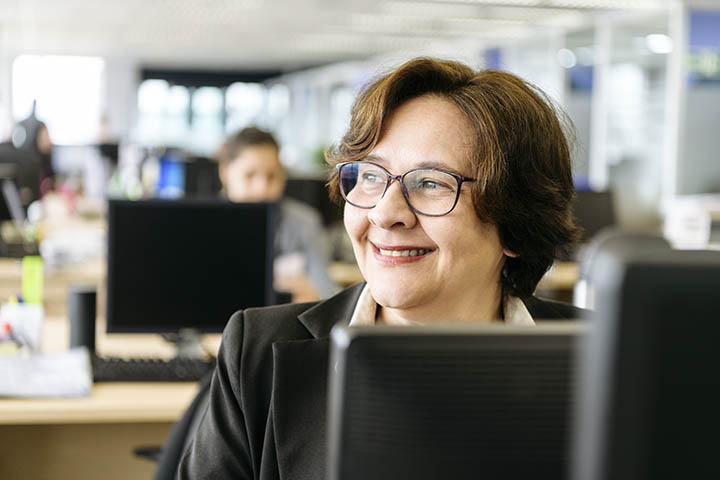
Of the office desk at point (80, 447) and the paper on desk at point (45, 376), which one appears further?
the office desk at point (80, 447)

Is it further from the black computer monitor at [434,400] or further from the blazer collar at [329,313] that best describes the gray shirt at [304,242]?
the black computer monitor at [434,400]

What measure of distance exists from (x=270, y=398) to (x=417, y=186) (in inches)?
14.3

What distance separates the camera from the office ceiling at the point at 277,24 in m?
10.4

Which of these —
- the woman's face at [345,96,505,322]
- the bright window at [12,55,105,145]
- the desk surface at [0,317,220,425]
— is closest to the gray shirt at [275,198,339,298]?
the desk surface at [0,317,220,425]

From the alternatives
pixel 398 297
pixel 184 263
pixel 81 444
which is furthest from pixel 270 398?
pixel 81 444

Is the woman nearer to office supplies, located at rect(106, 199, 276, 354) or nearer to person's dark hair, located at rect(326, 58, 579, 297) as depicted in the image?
person's dark hair, located at rect(326, 58, 579, 297)

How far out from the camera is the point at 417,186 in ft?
4.32

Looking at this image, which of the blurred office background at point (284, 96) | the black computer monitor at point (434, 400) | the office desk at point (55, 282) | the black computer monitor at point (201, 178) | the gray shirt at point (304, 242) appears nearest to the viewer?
the black computer monitor at point (434, 400)

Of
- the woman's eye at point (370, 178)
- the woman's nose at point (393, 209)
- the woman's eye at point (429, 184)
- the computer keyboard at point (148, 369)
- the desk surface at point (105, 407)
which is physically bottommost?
the desk surface at point (105, 407)

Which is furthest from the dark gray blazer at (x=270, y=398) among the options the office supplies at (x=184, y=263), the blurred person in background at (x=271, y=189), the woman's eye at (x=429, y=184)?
the blurred person in background at (x=271, y=189)

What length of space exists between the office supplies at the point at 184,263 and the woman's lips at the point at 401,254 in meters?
1.37

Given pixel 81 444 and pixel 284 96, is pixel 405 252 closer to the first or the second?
pixel 81 444

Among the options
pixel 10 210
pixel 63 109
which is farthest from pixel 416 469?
pixel 63 109

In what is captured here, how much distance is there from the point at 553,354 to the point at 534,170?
33.5 inches
